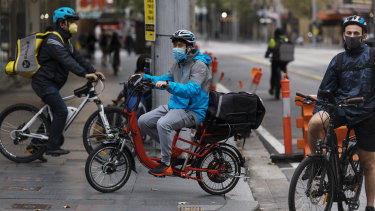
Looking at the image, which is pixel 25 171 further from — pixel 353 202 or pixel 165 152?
pixel 353 202

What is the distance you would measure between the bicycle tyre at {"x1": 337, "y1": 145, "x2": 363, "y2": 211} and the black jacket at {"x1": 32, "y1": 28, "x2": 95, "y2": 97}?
10.5 ft

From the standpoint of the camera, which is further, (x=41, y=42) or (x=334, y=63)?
(x=41, y=42)

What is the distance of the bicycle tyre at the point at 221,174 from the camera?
22.9 feet

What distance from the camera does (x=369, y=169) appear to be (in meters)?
6.09

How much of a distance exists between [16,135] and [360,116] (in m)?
3.99

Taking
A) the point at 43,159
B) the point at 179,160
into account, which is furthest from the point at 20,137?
the point at 179,160

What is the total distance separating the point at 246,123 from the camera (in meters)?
6.87

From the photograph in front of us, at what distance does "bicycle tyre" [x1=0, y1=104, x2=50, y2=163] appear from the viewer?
320 inches

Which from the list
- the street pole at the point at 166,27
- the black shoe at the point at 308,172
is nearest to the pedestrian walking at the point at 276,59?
the street pole at the point at 166,27

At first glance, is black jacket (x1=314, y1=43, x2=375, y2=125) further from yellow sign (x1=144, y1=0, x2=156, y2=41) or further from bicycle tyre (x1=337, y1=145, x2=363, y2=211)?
yellow sign (x1=144, y1=0, x2=156, y2=41)

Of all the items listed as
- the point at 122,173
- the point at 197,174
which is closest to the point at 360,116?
the point at 197,174

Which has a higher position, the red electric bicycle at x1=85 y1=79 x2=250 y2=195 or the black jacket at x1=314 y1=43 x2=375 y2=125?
the black jacket at x1=314 y1=43 x2=375 y2=125

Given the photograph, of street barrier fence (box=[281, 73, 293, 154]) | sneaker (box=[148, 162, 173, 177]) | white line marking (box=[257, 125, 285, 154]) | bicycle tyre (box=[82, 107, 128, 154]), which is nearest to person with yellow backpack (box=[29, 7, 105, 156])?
bicycle tyre (box=[82, 107, 128, 154])

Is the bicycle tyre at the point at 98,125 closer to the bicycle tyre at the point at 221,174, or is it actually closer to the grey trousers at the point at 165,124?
the grey trousers at the point at 165,124
